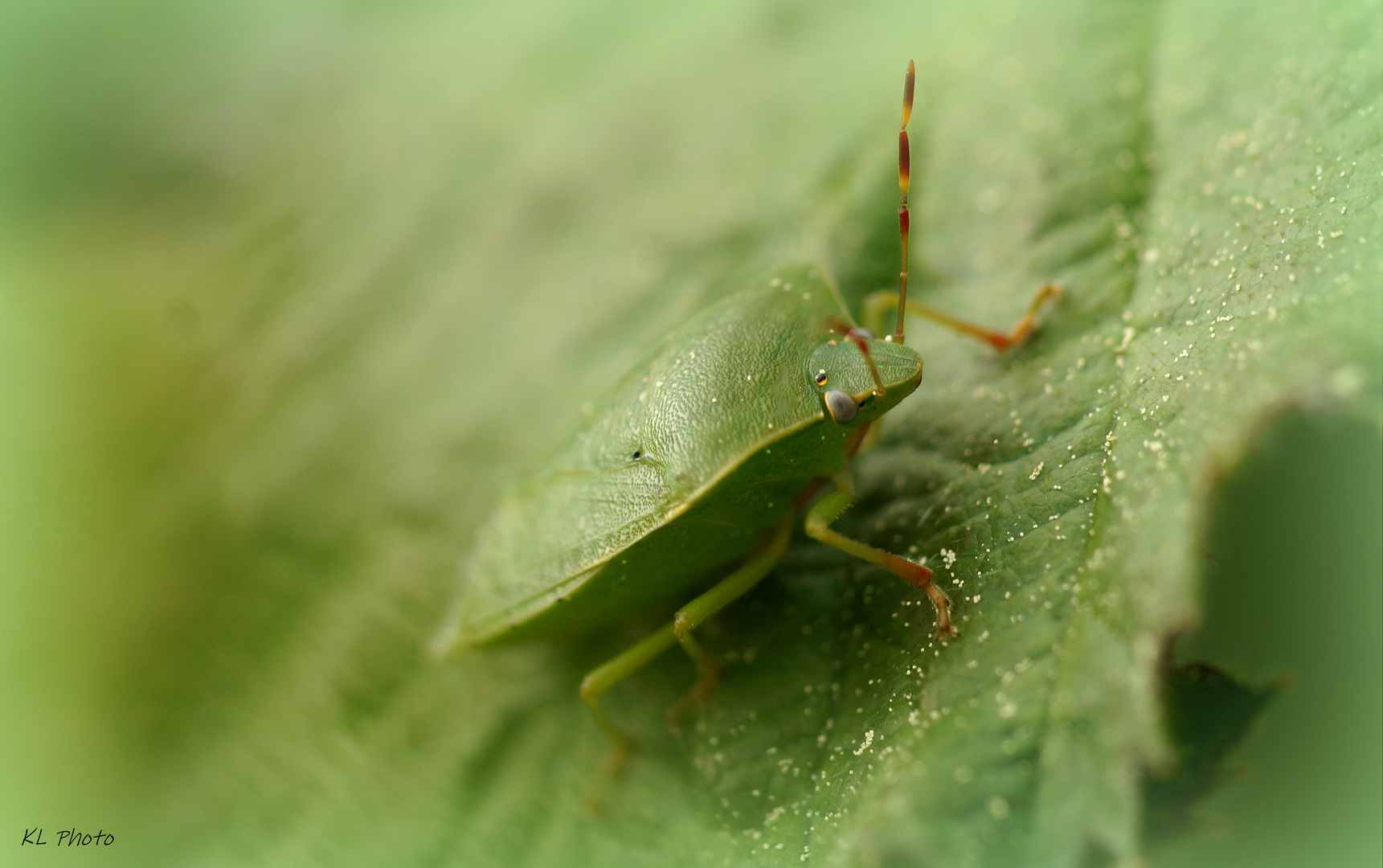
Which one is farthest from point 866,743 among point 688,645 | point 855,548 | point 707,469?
point 707,469

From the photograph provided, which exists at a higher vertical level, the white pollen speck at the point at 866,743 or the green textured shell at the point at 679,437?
the green textured shell at the point at 679,437

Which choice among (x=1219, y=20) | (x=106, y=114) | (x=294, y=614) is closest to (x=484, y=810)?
(x=294, y=614)

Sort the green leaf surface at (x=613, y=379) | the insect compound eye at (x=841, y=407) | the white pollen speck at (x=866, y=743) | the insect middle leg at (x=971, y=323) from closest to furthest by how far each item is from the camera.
Result: the green leaf surface at (x=613, y=379) < the white pollen speck at (x=866, y=743) < the insect compound eye at (x=841, y=407) < the insect middle leg at (x=971, y=323)

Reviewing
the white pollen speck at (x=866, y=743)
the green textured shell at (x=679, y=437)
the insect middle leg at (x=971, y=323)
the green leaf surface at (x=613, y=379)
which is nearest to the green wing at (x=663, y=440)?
the green textured shell at (x=679, y=437)

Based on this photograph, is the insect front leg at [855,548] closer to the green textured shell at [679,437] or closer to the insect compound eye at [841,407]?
the green textured shell at [679,437]

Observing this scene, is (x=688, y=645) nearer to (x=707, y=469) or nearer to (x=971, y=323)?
(x=707, y=469)

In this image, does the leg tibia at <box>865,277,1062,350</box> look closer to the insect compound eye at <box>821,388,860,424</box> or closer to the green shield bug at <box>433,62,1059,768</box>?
the green shield bug at <box>433,62,1059,768</box>
